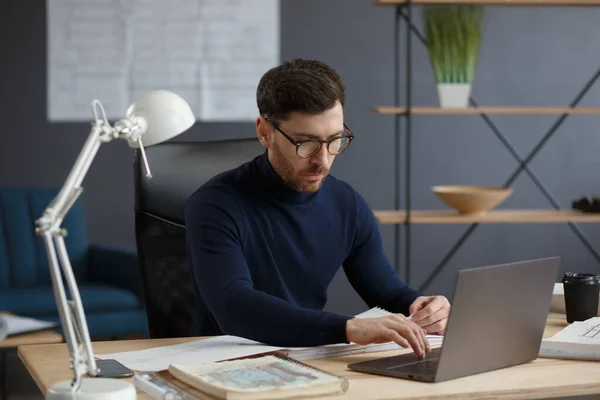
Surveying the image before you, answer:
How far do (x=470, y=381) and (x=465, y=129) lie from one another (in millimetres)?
3698

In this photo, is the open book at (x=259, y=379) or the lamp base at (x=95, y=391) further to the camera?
the open book at (x=259, y=379)

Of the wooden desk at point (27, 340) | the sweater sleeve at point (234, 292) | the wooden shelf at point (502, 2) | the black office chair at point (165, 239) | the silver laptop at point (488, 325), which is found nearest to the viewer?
the silver laptop at point (488, 325)

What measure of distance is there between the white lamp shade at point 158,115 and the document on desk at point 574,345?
74cm

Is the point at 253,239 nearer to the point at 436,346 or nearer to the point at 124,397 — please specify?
the point at 436,346

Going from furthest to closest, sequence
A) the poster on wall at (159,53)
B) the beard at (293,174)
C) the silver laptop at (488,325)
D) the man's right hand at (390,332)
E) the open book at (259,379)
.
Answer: the poster on wall at (159,53), the beard at (293,174), the man's right hand at (390,332), the silver laptop at (488,325), the open book at (259,379)

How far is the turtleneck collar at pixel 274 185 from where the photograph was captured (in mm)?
2029

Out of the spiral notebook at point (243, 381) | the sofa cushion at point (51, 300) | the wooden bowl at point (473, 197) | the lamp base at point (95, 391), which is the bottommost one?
the sofa cushion at point (51, 300)

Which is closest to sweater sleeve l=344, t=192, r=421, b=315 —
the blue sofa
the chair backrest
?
the blue sofa

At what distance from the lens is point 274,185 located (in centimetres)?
204

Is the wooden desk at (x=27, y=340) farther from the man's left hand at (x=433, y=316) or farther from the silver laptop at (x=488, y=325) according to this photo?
the silver laptop at (x=488, y=325)

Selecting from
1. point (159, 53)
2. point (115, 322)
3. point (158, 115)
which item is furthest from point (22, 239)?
point (158, 115)

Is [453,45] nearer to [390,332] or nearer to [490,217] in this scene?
[490,217]

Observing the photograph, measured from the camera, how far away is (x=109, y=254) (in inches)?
168

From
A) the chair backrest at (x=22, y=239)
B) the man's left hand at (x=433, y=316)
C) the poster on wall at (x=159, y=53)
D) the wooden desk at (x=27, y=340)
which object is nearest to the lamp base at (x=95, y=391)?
the man's left hand at (x=433, y=316)
